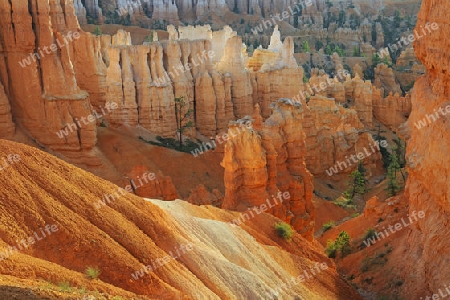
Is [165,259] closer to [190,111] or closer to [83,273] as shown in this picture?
[83,273]

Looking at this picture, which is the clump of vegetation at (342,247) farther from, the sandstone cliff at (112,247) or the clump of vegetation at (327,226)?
the sandstone cliff at (112,247)

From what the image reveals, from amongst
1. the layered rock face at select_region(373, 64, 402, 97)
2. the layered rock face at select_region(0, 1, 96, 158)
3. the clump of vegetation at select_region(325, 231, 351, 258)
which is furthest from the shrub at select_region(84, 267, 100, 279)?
the layered rock face at select_region(373, 64, 402, 97)

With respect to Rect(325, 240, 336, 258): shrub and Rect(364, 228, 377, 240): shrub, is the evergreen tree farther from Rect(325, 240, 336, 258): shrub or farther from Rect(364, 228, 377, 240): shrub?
Rect(364, 228, 377, 240): shrub

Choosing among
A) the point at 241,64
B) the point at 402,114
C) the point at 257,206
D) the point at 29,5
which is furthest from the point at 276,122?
the point at 402,114

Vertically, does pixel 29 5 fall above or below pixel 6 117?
above

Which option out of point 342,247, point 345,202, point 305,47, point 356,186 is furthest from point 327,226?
point 305,47
